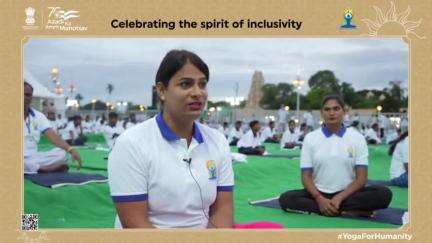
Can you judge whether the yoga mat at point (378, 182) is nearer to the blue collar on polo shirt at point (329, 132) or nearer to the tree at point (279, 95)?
the blue collar on polo shirt at point (329, 132)

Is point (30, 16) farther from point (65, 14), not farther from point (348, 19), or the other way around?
point (348, 19)

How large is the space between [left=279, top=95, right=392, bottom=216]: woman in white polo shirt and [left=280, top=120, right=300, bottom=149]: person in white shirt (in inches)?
315

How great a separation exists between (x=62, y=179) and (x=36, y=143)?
764 mm

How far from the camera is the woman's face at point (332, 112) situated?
156 inches

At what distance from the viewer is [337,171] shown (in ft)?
13.4

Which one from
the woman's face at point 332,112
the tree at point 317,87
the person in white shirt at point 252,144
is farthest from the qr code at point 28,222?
the tree at point 317,87

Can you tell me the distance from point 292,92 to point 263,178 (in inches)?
1136

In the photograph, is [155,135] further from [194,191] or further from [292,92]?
[292,92]

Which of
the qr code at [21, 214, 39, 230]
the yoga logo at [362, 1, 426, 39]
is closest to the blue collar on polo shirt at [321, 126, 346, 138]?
the yoga logo at [362, 1, 426, 39]

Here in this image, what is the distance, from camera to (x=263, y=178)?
6.61 meters

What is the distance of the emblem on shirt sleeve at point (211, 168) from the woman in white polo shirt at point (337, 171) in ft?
6.42

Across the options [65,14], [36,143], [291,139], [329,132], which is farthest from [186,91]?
[291,139]

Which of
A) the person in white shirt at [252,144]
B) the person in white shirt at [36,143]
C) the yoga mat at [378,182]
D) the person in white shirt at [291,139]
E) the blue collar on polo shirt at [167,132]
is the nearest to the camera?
the blue collar on polo shirt at [167,132]
